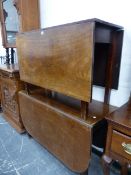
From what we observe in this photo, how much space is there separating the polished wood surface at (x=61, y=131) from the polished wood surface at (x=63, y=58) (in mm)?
191

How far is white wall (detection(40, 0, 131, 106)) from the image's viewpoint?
3.98 feet

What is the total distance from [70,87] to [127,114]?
41 centimetres

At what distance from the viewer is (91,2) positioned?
1.39m

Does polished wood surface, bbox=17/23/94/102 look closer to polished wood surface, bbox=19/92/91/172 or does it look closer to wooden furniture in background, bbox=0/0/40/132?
polished wood surface, bbox=19/92/91/172

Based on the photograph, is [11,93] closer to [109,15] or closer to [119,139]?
[109,15]

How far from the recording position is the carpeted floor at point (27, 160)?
1468 millimetres

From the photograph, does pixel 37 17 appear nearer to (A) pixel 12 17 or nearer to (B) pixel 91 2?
(A) pixel 12 17

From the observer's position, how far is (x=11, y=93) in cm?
200

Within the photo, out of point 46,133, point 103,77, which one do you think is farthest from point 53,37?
point 46,133

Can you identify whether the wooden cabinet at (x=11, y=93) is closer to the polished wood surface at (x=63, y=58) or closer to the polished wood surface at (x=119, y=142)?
the polished wood surface at (x=63, y=58)

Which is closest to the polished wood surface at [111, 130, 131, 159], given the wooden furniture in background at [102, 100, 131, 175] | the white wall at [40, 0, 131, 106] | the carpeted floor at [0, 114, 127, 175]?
the wooden furniture in background at [102, 100, 131, 175]

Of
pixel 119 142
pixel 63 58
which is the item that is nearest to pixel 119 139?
pixel 119 142

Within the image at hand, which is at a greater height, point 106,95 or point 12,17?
point 12,17

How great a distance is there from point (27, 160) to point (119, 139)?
1.13 meters
